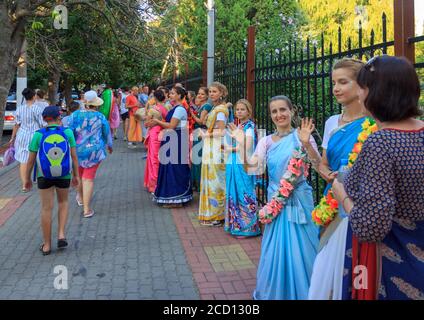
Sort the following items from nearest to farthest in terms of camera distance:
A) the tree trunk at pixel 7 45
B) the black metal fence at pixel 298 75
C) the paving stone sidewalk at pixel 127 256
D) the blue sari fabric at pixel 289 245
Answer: the blue sari fabric at pixel 289 245
the black metal fence at pixel 298 75
the paving stone sidewalk at pixel 127 256
the tree trunk at pixel 7 45

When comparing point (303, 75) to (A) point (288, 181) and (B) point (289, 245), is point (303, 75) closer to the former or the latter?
(A) point (288, 181)

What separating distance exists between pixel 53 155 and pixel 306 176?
2.79 meters

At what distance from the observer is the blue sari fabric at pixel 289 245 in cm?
350

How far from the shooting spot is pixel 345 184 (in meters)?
2.18

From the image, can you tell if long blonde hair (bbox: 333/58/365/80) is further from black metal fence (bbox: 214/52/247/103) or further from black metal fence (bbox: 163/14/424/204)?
black metal fence (bbox: 214/52/247/103)

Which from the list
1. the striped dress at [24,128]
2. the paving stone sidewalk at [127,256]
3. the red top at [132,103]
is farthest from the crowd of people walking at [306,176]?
the red top at [132,103]

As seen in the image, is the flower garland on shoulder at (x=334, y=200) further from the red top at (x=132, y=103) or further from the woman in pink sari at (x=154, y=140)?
the red top at (x=132, y=103)

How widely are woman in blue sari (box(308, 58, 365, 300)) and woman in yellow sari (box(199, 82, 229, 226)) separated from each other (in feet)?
10.3

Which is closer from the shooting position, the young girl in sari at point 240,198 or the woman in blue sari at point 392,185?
the woman in blue sari at point 392,185

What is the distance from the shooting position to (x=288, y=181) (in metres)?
3.56

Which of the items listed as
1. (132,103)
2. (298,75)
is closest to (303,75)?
(298,75)

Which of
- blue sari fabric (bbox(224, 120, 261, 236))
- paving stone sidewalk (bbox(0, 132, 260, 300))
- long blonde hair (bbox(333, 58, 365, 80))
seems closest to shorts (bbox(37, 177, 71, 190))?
paving stone sidewalk (bbox(0, 132, 260, 300))

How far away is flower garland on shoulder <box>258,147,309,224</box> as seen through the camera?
3.54 metres
